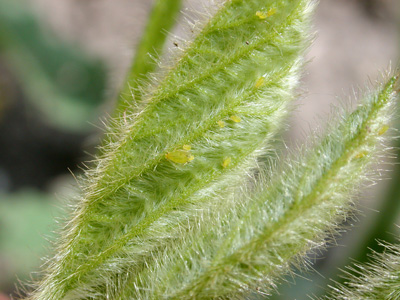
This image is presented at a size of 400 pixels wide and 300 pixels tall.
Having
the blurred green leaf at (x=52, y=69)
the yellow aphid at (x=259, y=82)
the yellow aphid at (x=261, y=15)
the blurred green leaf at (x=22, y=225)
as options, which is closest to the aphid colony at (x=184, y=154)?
the yellow aphid at (x=259, y=82)

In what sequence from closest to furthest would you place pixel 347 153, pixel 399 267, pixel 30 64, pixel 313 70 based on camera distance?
pixel 347 153, pixel 399 267, pixel 30 64, pixel 313 70

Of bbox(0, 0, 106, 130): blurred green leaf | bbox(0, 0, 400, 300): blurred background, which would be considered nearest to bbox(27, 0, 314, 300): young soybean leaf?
bbox(0, 0, 400, 300): blurred background

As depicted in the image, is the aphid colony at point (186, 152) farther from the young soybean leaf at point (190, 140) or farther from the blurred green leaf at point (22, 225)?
the blurred green leaf at point (22, 225)

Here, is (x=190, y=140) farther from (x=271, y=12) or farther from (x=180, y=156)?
(x=271, y=12)

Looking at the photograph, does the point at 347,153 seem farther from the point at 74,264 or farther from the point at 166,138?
the point at 74,264

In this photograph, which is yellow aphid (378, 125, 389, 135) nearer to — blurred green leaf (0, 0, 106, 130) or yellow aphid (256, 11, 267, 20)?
yellow aphid (256, 11, 267, 20)

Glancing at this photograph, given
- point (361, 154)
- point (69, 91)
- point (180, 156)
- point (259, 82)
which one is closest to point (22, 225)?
point (69, 91)

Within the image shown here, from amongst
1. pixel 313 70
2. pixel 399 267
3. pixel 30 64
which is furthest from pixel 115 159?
pixel 313 70
